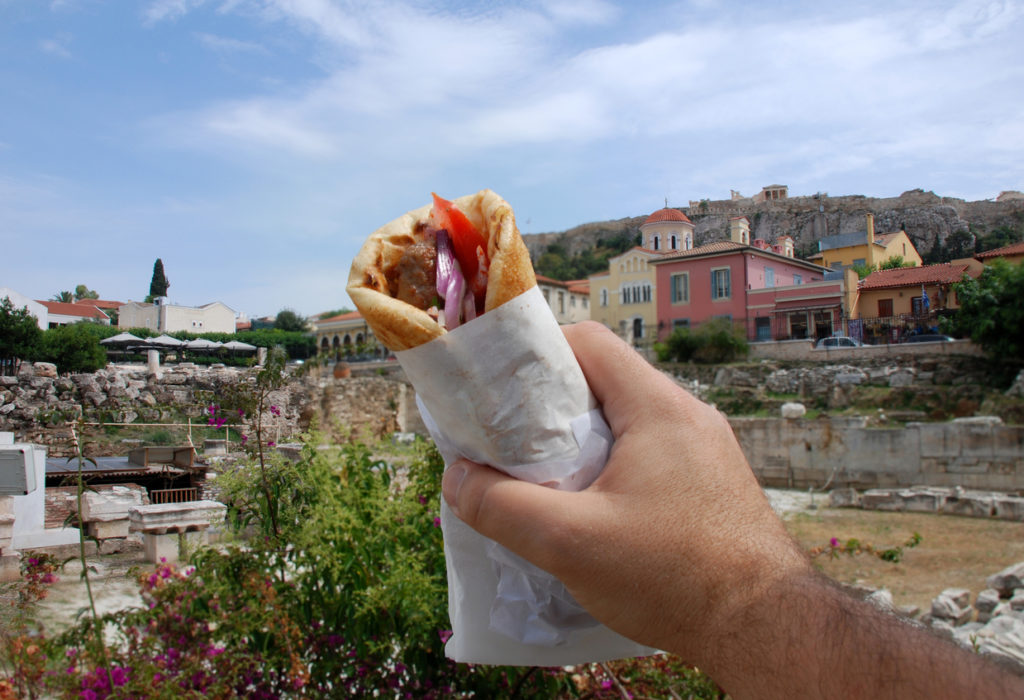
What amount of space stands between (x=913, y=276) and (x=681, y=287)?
164cm

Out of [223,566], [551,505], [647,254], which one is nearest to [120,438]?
[223,566]

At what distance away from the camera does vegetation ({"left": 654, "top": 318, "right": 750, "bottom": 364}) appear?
9.32 meters

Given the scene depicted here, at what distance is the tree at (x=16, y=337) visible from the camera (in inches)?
119

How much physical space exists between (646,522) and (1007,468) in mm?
17666

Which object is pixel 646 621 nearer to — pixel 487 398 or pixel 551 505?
pixel 551 505

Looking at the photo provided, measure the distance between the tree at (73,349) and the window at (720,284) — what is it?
4.02m

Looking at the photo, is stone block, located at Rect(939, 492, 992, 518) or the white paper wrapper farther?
stone block, located at Rect(939, 492, 992, 518)

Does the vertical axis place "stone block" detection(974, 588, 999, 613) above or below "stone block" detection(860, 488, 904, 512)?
above

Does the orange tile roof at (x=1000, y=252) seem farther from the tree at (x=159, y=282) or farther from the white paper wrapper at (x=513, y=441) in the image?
the tree at (x=159, y=282)

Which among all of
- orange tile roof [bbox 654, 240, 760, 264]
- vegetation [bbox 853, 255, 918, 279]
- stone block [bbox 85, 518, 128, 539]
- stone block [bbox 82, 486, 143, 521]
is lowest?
stone block [bbox 85, 518, 128, 539]

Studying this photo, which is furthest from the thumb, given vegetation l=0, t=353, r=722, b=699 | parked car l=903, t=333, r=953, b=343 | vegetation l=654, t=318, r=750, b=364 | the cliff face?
vegetation l=654, t=318, r=750, b=364

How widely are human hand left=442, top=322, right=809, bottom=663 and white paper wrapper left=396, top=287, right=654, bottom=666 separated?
84 mm

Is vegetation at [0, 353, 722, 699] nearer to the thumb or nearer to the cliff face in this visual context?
the thumb

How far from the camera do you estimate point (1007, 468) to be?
14.6 m
